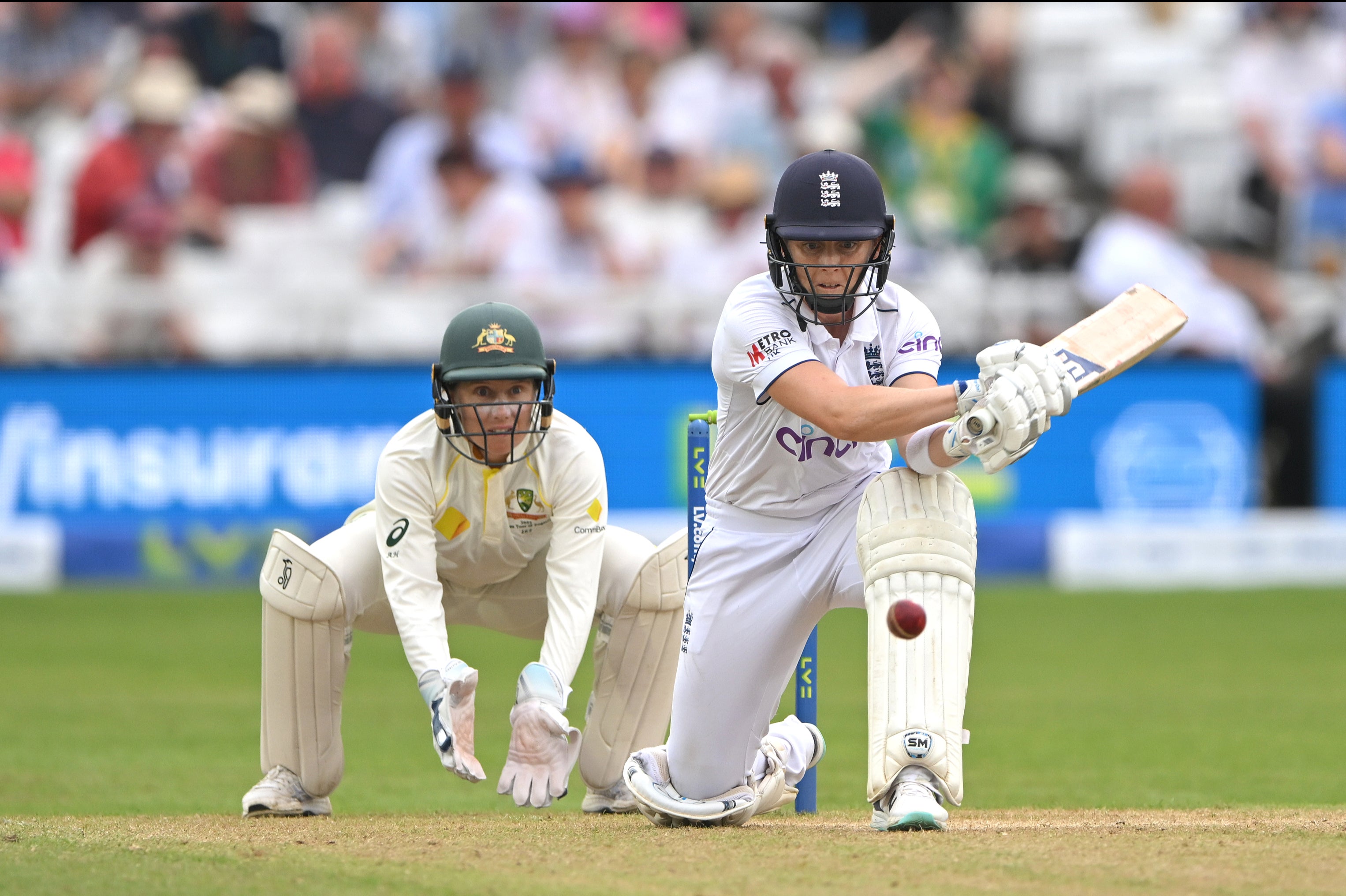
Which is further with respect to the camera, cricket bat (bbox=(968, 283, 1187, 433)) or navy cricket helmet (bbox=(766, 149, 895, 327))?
navy cricket helmet (bbox=(766, 149, 895, 327))

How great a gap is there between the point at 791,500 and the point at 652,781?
0.87 m

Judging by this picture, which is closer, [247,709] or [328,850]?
[328,850]

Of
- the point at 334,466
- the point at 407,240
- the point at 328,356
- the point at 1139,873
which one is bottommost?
the point at 1139,873

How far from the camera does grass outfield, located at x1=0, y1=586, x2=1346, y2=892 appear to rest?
379 centimetres

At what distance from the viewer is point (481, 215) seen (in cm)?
1388

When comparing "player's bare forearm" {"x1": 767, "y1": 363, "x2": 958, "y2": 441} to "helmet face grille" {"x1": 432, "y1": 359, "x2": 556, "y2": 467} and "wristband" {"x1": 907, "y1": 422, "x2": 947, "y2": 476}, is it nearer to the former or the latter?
"wristband" {"x1": 907, "y1": 422, "x2": 947, "y2": 476}

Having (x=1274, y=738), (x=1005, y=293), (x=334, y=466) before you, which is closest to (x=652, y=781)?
(x=1274, y=738)

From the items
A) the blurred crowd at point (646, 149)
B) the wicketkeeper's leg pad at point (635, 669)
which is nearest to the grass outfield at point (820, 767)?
the wicketkeeper's leg pad at point (635, 669)

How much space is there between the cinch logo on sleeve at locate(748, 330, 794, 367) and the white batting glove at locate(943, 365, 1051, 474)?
0.54 m

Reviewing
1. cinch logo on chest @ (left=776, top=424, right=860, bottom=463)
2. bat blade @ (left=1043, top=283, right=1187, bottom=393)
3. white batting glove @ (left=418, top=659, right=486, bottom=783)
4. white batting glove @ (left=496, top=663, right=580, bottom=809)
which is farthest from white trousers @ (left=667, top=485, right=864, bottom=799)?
bat blade @ (left=1043, top=283, right=1187, bottom=393)

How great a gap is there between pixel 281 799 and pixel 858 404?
2167mm

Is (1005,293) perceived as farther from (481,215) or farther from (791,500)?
(791,500)

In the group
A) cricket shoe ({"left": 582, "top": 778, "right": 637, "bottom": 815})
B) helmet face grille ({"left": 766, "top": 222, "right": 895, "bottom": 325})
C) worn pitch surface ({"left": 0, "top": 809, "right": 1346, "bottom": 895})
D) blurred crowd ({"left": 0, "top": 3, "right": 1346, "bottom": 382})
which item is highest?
blurred crowd ({"left": 0, "top": 3, "right": 1346, "bottom": 382})

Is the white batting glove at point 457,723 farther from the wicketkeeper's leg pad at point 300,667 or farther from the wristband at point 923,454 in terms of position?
the wristband at point 923,454
